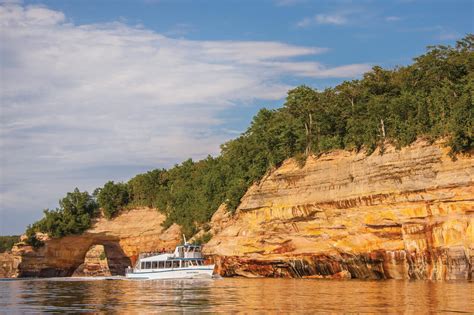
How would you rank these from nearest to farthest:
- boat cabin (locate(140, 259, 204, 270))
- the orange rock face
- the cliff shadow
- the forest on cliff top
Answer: the forest on cliff top → boat cabin (locate(140, 259, 204, 270)) → the orange rock face → the cliff shadow

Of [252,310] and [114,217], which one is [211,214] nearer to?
[114,217]

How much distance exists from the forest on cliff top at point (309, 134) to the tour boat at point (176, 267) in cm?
979

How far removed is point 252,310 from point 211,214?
4607 cm

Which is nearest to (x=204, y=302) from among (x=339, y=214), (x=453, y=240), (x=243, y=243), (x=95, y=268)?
(x=453, y=240)

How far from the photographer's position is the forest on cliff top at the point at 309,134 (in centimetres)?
4381

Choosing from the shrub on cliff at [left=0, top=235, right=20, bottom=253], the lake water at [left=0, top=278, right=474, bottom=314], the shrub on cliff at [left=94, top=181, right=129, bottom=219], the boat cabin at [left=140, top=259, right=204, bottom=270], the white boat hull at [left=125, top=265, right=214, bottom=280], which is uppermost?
the shrub on cliff at [left=94, top=181, right=129, bottom=219]

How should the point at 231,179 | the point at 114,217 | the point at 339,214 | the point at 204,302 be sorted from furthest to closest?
the point at 114,217 < the point at 231,179 < the point at 339,214 < the point at 204,302

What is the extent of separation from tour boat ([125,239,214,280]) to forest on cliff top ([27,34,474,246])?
32.1 feet

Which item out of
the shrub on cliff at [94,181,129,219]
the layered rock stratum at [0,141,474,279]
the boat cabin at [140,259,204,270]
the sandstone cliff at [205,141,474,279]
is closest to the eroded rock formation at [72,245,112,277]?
the shrub on cliff at [94,181,129,219]

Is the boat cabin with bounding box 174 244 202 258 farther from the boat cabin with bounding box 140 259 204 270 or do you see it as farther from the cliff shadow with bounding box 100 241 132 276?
the cliff shadow with bounding box 100 241 132 276

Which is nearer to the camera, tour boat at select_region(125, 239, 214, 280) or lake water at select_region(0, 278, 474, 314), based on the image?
lake water at select_region(0, 278, 474, 314)

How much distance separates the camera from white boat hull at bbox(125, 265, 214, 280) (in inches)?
2072

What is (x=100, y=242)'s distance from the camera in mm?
82000

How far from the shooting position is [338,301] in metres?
27.1
